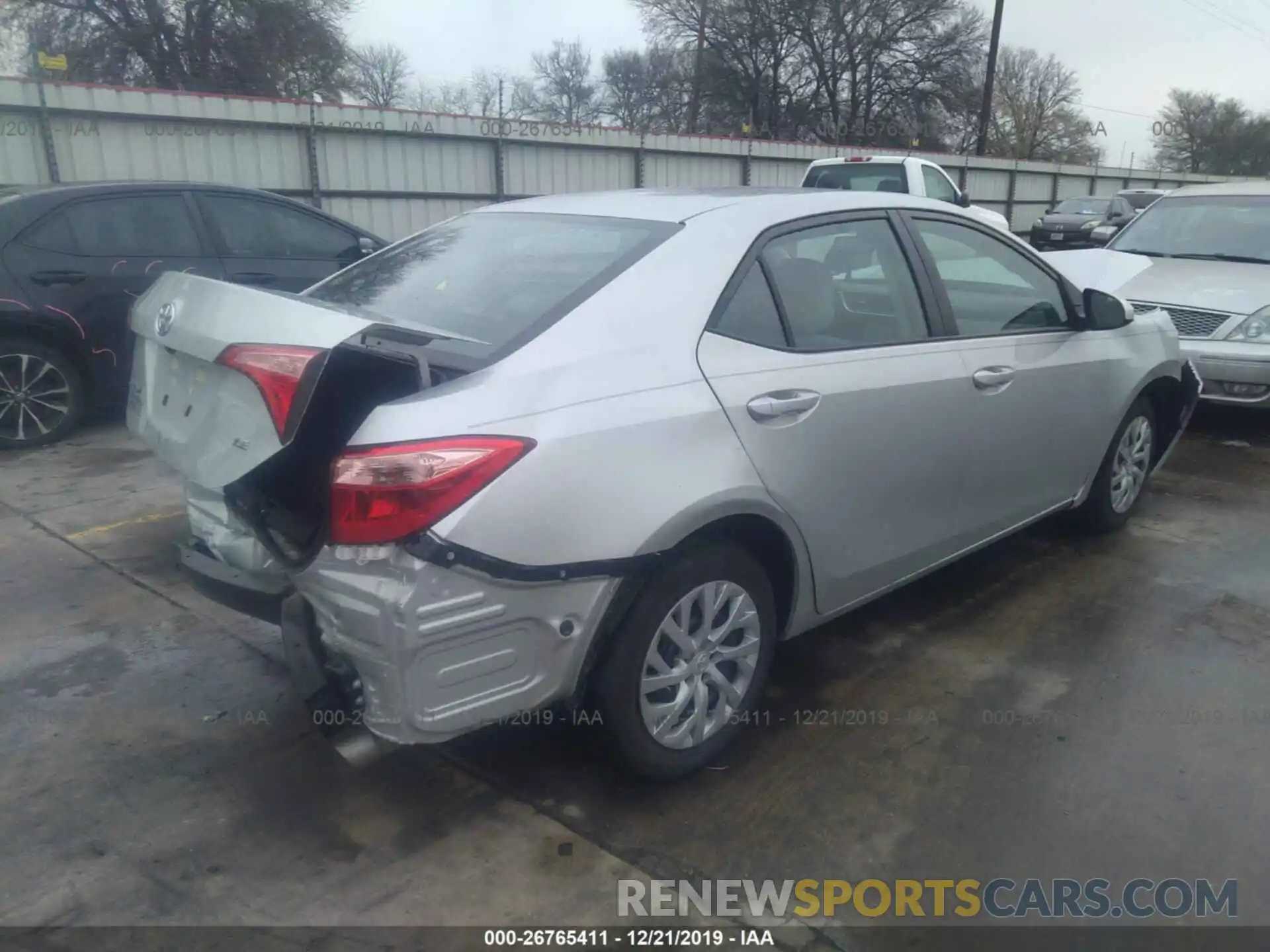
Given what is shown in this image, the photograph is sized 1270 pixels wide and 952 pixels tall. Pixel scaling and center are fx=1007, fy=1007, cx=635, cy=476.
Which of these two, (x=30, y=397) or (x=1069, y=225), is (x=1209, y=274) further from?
(x=1069, y=225)

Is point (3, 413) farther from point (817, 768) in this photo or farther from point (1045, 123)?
point (1045, 123)

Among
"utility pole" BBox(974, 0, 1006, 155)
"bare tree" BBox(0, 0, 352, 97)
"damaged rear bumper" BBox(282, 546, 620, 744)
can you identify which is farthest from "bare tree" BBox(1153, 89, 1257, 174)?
"damaged rear bumper" BBox(282, 546, 620, 744)

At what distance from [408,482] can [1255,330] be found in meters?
6.31

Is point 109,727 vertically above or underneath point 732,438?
underneath

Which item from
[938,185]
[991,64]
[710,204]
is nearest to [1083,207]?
[991,64]

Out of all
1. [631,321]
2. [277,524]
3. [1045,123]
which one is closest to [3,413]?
[277,524]

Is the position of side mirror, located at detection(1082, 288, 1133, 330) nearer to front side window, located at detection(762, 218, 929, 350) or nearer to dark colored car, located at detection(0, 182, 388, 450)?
front side window, located at detection(762, 218, 929, 350)

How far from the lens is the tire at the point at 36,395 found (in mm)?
5941

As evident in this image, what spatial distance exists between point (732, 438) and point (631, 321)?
1.37 feet

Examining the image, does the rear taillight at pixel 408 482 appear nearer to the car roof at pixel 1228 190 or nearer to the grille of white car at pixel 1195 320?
the grille of white car at pixel 1195 320

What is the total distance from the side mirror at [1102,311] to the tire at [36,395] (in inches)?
224

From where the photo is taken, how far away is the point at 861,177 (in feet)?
38.7

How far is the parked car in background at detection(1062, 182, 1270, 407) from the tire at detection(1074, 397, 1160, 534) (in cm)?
194

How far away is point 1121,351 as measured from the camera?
4441 mm
